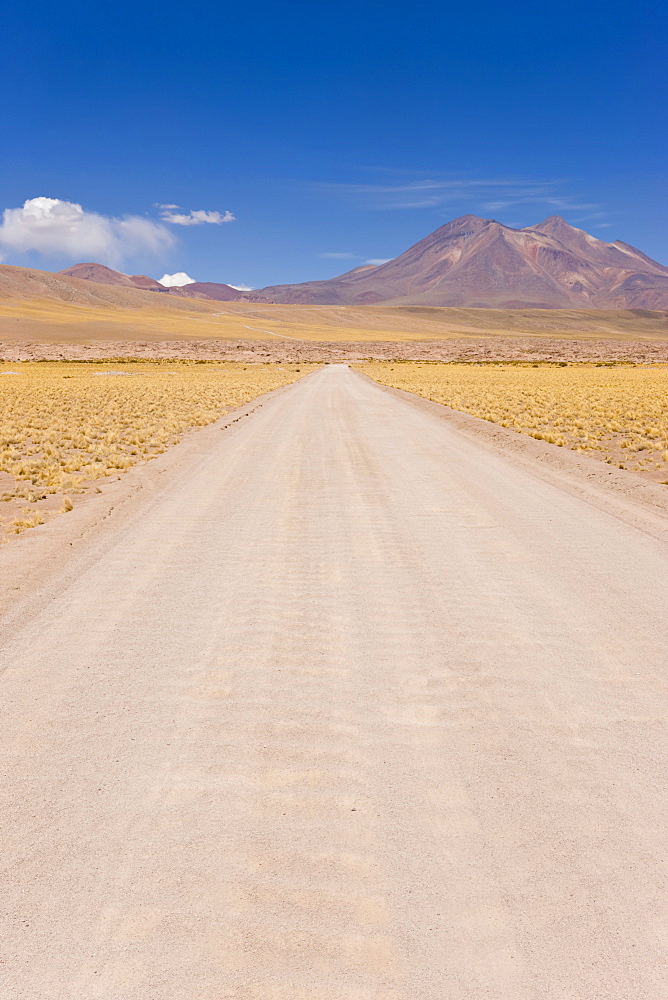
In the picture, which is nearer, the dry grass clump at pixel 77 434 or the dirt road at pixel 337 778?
the dirt road at pixel 337 778

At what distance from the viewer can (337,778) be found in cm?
338

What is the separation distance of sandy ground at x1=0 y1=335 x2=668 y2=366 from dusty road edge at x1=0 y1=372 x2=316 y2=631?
289 ft

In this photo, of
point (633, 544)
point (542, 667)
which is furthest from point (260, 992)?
point (633, 544)

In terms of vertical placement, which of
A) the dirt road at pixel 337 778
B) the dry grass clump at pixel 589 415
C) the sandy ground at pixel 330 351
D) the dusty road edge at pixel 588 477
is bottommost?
the dirt road at pixel 337 778

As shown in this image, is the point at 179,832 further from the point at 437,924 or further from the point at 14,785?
the point at 437,924

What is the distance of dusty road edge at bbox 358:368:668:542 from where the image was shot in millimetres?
9390

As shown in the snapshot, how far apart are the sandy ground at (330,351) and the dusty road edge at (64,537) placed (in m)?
88.1

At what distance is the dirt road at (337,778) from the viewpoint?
7.93 ft

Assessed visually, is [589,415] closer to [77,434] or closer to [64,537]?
[77,434]

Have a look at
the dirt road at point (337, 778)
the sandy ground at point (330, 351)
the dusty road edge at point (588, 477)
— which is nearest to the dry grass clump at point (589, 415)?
the dusty road edge at point (588, 477)

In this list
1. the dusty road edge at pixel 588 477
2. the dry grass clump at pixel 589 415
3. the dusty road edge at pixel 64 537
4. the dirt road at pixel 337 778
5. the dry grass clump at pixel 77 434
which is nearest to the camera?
the dirt road at pixel 337 778

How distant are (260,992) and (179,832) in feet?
2.97

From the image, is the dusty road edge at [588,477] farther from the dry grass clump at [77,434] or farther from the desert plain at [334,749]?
the dry grass clump at [77,434]

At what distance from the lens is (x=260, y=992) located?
2273mm
